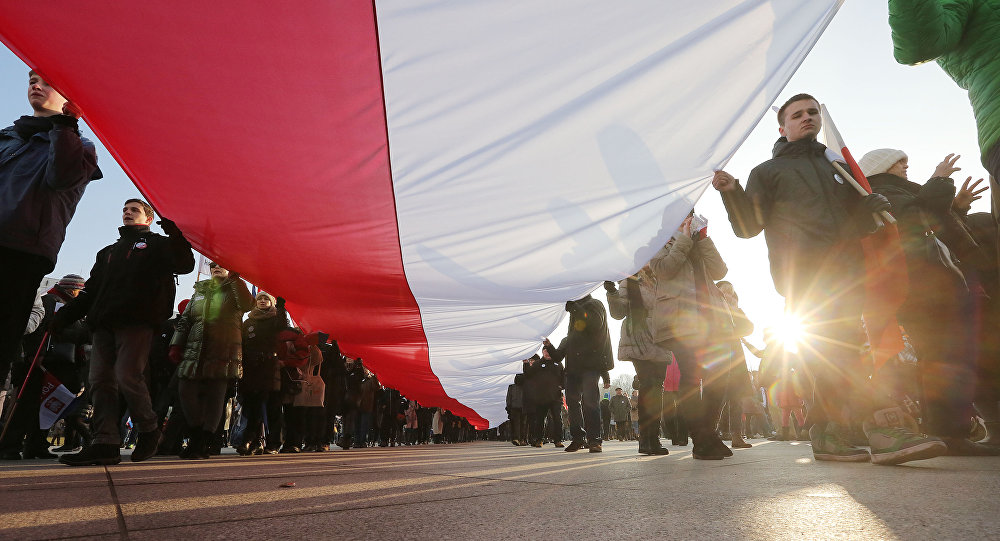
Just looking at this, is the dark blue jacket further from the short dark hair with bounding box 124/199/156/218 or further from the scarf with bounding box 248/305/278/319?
the scarf with bounding box 248/305/278/319

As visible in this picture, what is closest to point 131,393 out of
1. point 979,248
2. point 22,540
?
point 22,540

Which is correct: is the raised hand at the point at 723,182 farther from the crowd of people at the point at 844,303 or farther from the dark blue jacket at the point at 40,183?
the dark blue jacket at the point at 40,183

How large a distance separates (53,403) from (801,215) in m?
5.74

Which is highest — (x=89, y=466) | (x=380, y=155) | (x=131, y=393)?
(x=380, y=155)

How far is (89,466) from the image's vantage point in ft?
11.1

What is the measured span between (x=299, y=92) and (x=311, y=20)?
14.8 inches

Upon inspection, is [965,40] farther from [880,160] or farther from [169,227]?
[169,227]

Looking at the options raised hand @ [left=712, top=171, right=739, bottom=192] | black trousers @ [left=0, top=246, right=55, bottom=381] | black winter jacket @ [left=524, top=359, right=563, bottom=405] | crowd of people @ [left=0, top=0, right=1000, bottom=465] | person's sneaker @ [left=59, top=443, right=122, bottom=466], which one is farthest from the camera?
black winter jacket @ [left=524, top=359, right=563, bottom=405]

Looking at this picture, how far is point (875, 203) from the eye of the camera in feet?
9.07

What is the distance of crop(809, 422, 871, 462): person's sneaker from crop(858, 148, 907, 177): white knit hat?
6.97 ft

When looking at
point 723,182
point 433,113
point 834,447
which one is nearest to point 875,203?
point 723,182

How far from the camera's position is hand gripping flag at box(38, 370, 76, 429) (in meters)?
4.42

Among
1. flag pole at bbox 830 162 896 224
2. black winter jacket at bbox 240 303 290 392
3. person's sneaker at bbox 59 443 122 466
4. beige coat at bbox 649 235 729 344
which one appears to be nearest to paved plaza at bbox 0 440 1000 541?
person's sneaker at bbox 59 443 122 466

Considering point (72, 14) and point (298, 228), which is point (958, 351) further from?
point (72, 14)
